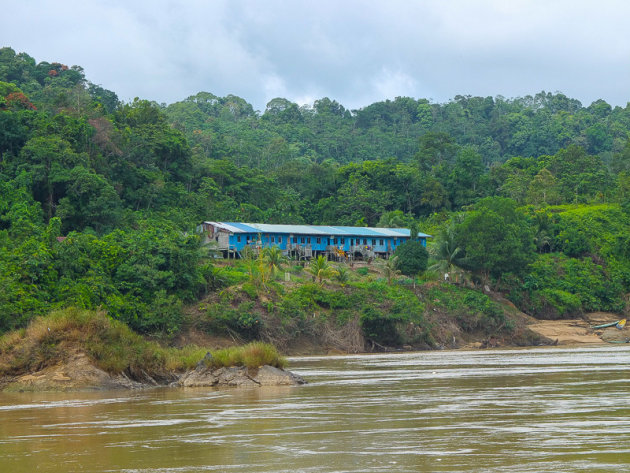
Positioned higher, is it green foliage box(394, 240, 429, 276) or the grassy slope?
green foliage box(394, 240, 429, 276)

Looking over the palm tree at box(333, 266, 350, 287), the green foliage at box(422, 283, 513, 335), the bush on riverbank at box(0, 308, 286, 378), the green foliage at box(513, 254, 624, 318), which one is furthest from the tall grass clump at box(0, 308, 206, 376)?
the green foliage at box(513, 254, 624, 318)

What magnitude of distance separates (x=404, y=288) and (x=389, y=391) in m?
35.9

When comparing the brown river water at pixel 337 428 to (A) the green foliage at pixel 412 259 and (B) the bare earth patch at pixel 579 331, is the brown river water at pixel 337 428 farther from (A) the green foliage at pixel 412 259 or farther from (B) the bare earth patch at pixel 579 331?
(A) the green foliage at pixel 412 259

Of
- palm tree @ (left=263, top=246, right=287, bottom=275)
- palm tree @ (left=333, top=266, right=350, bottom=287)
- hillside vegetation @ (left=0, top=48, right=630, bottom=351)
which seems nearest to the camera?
hillside vegetation @ (left=0, top=48, right=630, bottom=351)

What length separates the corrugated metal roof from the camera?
67.0 m

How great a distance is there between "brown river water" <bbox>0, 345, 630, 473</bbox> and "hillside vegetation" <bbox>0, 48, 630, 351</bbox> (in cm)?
1714

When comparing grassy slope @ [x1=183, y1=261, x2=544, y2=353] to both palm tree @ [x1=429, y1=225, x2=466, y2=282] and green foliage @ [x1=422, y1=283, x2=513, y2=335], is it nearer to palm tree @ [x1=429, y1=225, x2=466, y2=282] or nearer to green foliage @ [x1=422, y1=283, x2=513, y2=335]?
green foliage @ [x1=422, y1=283, x2=513, y2=335]

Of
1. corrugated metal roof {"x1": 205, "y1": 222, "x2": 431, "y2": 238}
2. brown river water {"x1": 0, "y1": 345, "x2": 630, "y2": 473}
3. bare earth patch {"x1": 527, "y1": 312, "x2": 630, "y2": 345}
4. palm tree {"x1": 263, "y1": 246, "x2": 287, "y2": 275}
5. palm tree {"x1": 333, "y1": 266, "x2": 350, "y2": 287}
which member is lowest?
brown river water {"x1": 0, "y1": 345, "x2": 630, "y2": 473}

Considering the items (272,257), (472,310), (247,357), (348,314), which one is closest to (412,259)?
(472,310)

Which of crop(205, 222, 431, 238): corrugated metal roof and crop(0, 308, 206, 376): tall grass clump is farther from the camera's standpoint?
crop(205, 222, 431, 238): corrugated metal roof

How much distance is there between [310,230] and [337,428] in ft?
176

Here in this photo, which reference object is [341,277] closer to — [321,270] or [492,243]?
[321,270]

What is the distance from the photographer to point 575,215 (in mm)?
79250

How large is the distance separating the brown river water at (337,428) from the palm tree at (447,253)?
35.2 meters
